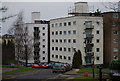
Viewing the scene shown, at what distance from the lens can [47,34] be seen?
63656mm

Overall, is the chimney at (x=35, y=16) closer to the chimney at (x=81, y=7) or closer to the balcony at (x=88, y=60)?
the chimney at (x=81, y=7)

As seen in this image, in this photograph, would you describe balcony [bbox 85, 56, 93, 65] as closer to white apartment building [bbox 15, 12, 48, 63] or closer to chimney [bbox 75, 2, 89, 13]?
chimney [bbox 75, 2, 89, 13]

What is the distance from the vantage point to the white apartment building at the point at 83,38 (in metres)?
50.3

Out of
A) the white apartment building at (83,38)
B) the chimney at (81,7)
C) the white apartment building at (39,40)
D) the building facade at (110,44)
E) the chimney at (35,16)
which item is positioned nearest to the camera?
the white apartment building at (83,38)

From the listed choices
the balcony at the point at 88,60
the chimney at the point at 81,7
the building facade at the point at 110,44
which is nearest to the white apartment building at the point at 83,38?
the balcony at the point at 88,60

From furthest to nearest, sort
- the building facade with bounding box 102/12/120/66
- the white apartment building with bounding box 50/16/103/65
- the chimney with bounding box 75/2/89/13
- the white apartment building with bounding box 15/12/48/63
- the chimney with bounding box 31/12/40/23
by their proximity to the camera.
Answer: the chimney with bounding box 31/12/40/23, the white apartment building with bounding box 15/12/48/63, the building facade with bounding box 102/12/120/66, the chimney with bounding box 75/2/89/13, the white apartment building with bounding box 50/16/103/65

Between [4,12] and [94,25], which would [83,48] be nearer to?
[94,25]

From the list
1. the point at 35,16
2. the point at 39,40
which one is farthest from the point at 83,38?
the point at 35,16

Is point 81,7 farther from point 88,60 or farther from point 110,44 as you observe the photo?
point 88,60

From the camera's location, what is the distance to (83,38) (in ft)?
166

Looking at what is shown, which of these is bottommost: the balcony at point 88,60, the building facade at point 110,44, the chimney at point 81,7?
the balcony at point 88,60

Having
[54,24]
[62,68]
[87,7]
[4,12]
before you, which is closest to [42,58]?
[54,24]

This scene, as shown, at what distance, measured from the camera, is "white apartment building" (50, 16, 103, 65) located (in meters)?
50.3

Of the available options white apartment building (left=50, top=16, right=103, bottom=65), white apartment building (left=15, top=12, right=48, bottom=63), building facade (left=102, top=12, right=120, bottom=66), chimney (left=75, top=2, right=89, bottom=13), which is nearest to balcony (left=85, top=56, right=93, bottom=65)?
white apartment building (left=50, top=16, right=103, bottom=65)
